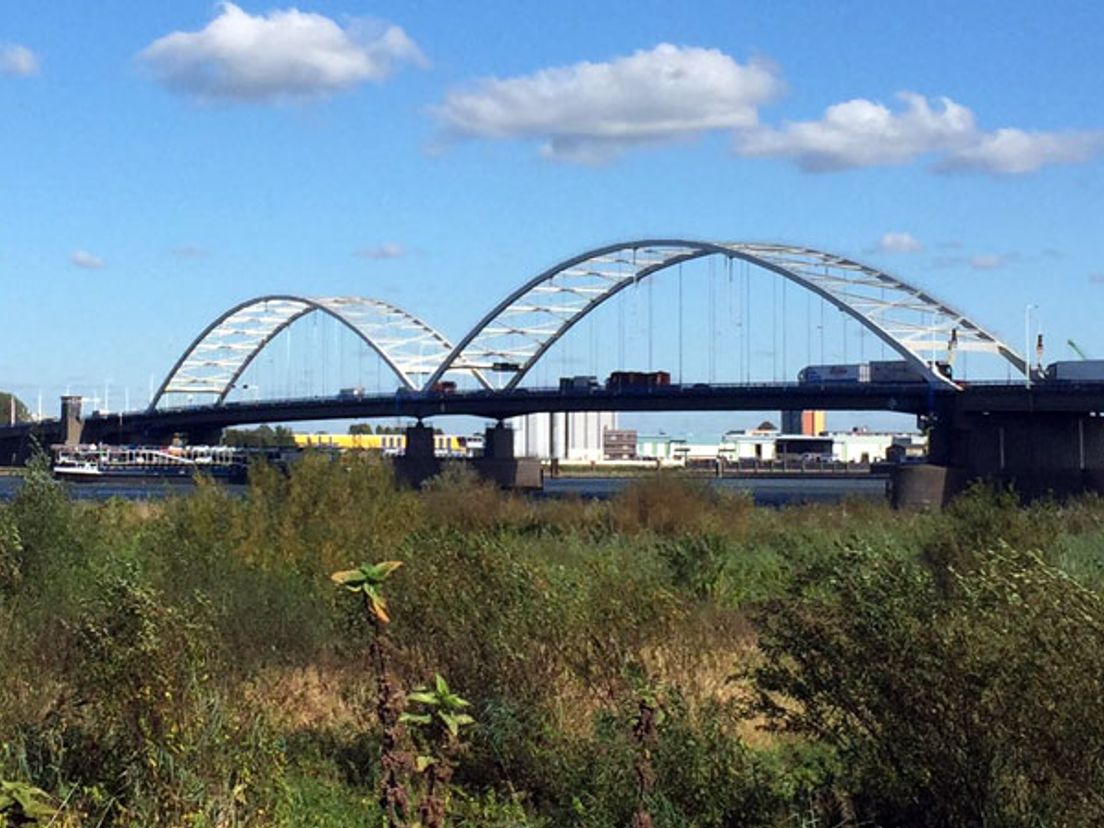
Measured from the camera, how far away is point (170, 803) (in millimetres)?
10438

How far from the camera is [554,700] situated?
14.5 meters

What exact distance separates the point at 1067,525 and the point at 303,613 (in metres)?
31.6

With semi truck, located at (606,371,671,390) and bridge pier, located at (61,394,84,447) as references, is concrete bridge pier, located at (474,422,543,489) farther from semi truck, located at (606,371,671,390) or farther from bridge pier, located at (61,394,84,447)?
bridge pier, located at (61,394,84,447)

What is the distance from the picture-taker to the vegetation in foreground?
33.2 ft

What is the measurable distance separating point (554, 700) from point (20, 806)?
6.14 metres

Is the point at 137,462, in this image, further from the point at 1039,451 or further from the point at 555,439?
the point at 1039,451

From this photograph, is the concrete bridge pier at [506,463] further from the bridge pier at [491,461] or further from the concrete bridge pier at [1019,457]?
the concrete bridge pier at [1019,457]

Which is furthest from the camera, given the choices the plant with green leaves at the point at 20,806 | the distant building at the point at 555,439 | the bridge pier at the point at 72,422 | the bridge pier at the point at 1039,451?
the distant building at the point at 555,439

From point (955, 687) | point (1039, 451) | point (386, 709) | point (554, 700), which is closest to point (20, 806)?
point (386, 709)

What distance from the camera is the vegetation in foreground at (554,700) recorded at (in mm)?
10133

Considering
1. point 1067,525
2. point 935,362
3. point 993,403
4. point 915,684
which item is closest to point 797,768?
point 915,684

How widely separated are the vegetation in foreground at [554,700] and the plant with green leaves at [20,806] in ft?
0.07

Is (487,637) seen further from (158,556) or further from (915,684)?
(158,556)

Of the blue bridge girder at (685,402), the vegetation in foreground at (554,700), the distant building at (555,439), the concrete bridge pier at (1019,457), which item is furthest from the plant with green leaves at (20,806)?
the distant building at (555,439)
